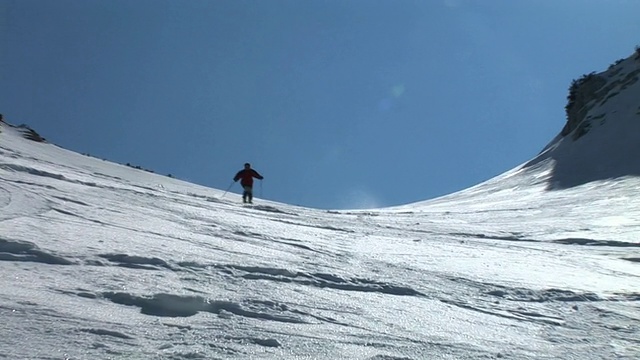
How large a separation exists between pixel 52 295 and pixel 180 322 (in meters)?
1.01

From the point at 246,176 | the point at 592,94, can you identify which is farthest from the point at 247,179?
the point at 592,94

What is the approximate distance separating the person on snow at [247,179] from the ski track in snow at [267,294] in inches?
397

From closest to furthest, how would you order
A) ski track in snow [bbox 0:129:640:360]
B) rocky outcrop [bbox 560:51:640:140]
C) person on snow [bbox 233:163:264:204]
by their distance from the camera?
ski track in snow [bbox 0:129:640:360] < person on snow [bbox 233:163:264:204] < rocky outcrop [bbox 560:51:640:140]

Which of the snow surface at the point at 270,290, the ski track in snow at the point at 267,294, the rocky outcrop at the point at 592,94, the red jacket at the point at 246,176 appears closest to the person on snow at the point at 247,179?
the red jacket at the point at 246,176

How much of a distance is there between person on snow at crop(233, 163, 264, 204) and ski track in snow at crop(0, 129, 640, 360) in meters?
10.1

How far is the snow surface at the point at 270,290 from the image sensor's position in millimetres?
5246

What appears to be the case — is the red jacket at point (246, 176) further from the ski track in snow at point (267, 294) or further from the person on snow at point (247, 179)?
the ski track in snow at point (267, 294)

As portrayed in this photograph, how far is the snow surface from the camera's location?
17.2 feet

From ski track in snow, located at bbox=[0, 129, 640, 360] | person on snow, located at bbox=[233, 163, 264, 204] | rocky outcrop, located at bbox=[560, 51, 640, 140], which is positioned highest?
rocky outcrop, located at bbox=[560, 51, 640, 140]

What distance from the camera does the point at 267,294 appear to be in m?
6.76

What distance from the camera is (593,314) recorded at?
753cm

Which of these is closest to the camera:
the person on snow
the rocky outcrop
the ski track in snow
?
the ski track in snow

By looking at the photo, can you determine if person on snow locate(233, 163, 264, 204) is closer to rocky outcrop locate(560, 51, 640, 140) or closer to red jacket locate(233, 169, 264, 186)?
red jacket locate(233, 169, 264, 186)

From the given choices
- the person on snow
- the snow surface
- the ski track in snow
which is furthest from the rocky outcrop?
the ski track in snow
